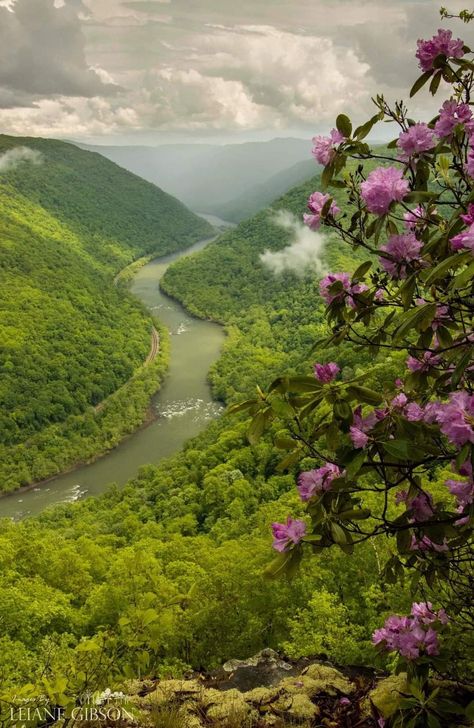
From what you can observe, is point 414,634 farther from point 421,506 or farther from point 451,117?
point 451,117

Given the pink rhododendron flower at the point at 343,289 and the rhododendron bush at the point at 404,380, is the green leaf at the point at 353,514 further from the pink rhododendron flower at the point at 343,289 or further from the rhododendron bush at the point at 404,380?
the pink rhododendron flower at the point at 343,289

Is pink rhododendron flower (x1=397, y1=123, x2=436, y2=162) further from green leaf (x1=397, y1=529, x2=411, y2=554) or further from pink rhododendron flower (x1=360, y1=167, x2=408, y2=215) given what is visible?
green leaf (x1=397, y1=529, x2=411, y2=554)

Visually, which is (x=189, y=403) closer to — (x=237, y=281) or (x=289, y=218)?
(x=237, y=281)

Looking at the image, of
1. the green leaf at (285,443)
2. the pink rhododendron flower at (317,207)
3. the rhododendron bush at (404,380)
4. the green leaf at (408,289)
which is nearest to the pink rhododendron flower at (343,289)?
the rhododendron bush at (404,380)

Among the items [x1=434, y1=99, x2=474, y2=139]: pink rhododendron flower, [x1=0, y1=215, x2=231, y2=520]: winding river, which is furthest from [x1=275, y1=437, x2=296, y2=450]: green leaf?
[x1=0, y1=215, x2=231, y2=520]: winding river

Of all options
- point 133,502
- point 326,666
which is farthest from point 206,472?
point 326,666

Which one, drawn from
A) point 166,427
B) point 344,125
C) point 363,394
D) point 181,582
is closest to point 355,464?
point 363,394
